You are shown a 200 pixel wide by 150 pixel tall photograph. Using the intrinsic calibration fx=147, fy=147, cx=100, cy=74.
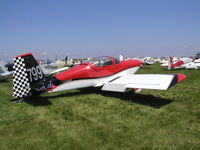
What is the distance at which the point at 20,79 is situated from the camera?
556 cm

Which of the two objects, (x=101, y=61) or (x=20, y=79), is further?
(x=101, y=61)

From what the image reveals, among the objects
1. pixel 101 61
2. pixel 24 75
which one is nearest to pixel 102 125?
pixel 24 75

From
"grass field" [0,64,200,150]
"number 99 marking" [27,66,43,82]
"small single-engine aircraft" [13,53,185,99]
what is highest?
"number 99 marking" [27,66,43,82]

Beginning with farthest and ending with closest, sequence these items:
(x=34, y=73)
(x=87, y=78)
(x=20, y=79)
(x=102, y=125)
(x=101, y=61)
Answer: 1. (x=101, y=61)
2. (x=87, y=78)
3. (x=34, y=73)
4. (x=20, y=79)
5. (x=102, y=125)

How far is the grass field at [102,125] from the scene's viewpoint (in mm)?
3193

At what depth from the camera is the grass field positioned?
319 centimetres

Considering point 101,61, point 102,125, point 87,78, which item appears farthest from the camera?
point 101,61

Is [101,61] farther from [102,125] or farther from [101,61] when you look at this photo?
[102,125]

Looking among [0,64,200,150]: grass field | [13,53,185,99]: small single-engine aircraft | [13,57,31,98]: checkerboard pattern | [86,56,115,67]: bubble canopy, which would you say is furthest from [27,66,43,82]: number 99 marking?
[86,56,115,67]: bubble canopy

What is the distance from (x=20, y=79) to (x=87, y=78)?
9.93 ft

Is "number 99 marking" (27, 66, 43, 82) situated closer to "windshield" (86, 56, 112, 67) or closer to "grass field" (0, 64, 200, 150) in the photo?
"grass field" (0, 64, 200, 150)

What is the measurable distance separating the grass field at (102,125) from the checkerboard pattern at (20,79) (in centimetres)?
66

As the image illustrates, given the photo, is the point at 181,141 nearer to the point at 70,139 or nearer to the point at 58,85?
the point at 70,139

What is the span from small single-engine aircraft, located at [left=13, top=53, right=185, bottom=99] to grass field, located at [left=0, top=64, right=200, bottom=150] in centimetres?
74
